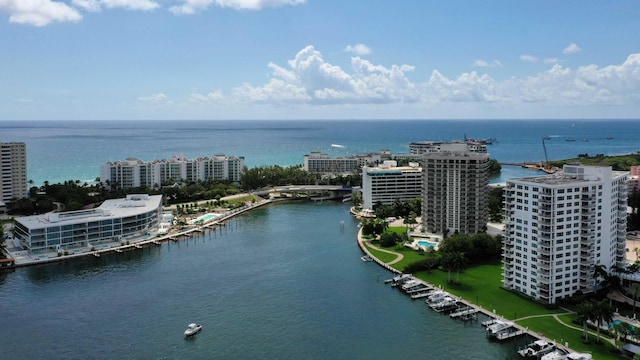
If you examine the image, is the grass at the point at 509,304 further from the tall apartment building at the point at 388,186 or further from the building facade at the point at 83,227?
→ the building facade at the point at 83,227

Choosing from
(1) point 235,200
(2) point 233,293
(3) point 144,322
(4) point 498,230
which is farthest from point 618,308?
(1) point 235,200

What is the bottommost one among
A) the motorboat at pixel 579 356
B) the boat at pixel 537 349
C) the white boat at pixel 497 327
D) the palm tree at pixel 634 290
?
the boat at pixel 537 349

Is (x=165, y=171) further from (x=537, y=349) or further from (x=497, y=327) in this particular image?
(x=537, y=349)

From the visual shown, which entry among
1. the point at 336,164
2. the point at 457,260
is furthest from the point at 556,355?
the point at 336,164

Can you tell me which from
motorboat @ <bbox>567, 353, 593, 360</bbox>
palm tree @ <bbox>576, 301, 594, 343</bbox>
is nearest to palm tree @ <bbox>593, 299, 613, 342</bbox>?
palm tree @ <bbox>576, 301, 594, 343</bbox>

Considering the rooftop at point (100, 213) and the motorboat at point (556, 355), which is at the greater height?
the rooftop at point (100, 213)

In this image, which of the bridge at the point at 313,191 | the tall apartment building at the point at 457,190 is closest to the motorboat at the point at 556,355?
the tall apartment building at the point at 457,190
